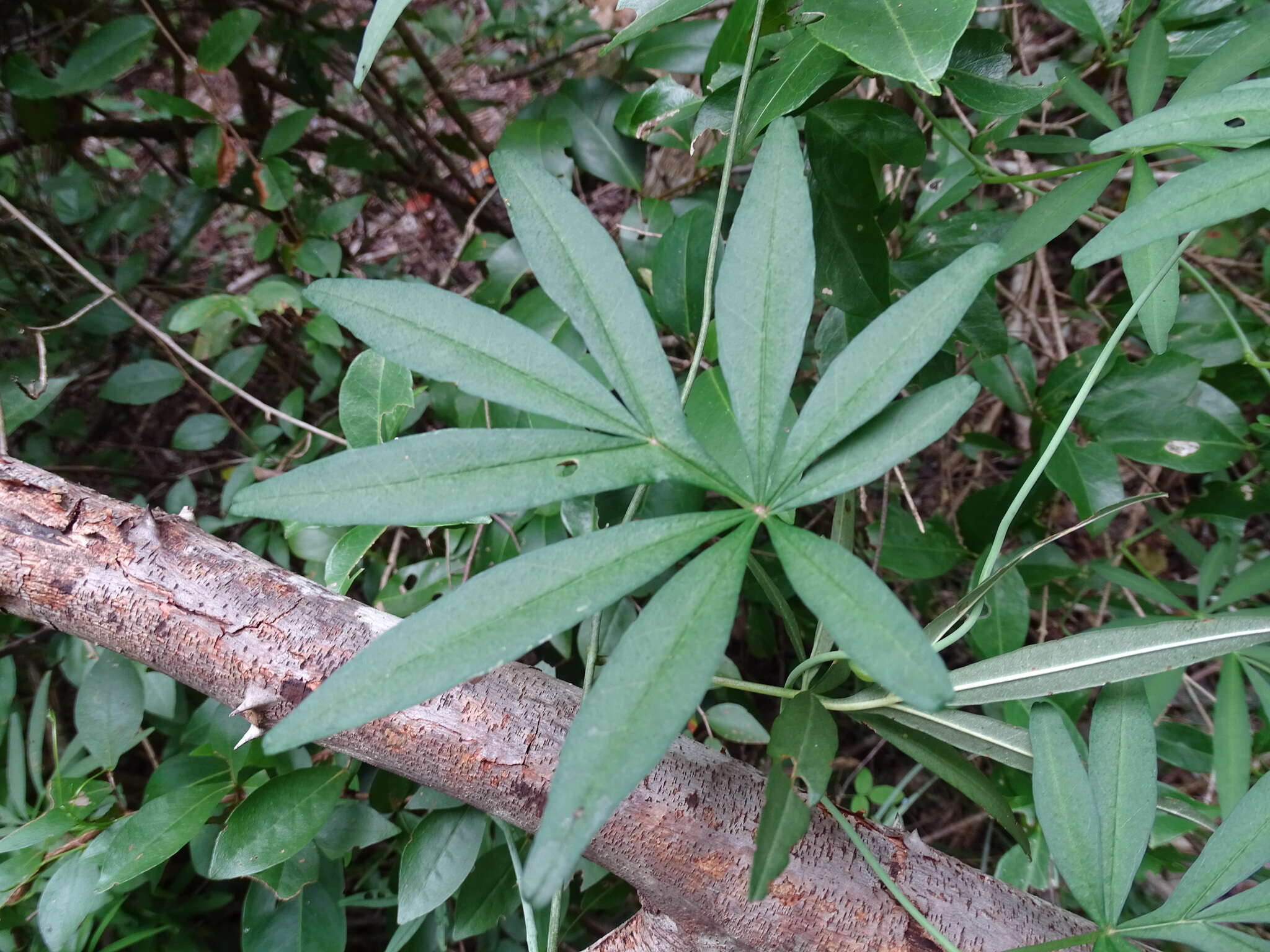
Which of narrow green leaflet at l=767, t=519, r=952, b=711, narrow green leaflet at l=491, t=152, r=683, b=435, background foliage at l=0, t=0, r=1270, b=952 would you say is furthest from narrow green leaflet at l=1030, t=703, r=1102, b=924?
narrow green leaflet at l=491, t=152, r=683, b=435

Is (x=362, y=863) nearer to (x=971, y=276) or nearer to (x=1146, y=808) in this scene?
(x=1146, y=808)

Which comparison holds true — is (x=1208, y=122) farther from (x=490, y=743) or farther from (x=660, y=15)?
(x=490, y=743)

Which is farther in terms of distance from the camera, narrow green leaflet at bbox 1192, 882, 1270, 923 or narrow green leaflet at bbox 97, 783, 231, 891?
narrow green leaflet at bbox 97, 783, 231, 891

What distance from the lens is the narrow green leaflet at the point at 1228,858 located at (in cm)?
53

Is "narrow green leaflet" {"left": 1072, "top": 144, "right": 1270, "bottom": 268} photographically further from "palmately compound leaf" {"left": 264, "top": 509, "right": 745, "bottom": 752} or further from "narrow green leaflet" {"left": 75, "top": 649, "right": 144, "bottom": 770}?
"narrow green leaflet" {"left": 75, "top": 649, "right": 144, "bottom": 770}

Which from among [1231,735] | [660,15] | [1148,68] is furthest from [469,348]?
[1231,735]

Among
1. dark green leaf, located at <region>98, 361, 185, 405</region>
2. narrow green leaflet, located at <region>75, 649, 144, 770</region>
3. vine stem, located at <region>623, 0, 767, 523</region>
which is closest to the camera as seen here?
vine stem, located at <region>623, 0, 767, 523</region>

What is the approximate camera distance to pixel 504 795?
25.7 inches

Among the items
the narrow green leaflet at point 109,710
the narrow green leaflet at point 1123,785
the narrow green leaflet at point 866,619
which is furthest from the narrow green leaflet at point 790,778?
the narrow green leaflet at point 109,710

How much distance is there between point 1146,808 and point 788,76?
65 cm

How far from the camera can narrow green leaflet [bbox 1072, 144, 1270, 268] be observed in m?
0.46

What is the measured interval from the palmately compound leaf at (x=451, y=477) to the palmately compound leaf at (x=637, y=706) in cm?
8

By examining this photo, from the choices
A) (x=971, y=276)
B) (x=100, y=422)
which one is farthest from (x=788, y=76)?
(x=100, y=422)

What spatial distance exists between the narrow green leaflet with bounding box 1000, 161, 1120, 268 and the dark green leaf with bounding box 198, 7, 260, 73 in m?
1.20
